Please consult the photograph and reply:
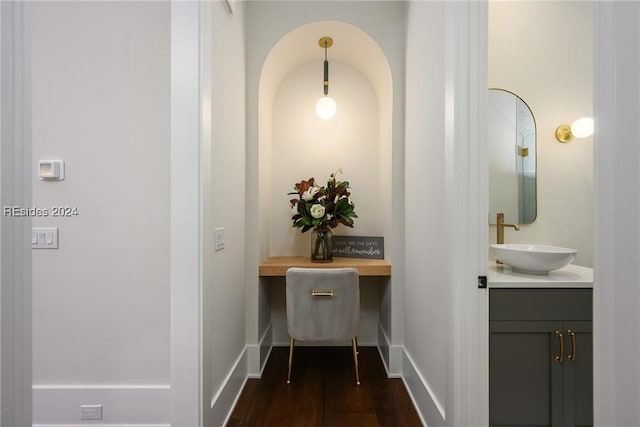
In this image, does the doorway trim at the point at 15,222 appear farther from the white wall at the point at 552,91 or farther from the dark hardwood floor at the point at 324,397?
the white wall at the point at 552,91

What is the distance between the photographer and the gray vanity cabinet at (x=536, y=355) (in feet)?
4.85

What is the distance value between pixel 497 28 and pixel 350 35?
40.2 inches

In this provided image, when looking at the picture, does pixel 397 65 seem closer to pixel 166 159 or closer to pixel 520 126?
pixel 520 126

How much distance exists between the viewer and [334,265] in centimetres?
238

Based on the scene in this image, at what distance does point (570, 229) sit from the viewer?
2.17 m

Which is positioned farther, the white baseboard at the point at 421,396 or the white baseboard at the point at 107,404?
the white baseboard at the point at 107,404

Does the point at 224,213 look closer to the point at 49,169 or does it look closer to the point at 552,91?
the point at 49,169

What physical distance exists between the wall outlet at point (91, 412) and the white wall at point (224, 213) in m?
0.70

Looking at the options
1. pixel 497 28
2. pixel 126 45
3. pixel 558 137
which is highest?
pixel 497 28

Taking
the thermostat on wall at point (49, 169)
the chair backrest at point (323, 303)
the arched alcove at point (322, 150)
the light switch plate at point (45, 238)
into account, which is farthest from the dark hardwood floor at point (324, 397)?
the thermostat on wall at point (49, 169)

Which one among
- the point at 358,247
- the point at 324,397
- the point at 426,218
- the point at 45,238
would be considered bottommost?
the point at 324,397

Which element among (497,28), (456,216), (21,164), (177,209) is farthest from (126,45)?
(497,28)

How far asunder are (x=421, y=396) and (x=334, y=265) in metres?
1.00

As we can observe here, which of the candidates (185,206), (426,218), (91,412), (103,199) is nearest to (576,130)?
(426,218)
